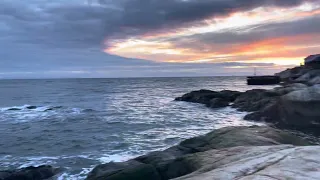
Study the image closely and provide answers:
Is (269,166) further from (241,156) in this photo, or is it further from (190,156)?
(190,156)

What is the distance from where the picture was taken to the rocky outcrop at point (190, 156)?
31.3 feet

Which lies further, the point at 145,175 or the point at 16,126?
the point at 16,126

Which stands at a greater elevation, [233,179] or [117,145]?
[233,179]

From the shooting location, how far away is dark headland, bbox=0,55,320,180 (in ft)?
21.1

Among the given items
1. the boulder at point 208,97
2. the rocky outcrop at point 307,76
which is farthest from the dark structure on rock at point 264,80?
the boulder at point 208,97

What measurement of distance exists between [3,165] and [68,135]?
7.83m

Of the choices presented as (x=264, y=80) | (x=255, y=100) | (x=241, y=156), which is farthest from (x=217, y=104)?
(x=264, y=80)

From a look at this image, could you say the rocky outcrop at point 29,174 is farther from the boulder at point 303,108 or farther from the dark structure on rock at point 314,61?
the dark structure on rock at point 314,61

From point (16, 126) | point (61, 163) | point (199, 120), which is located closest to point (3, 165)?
point (61, 163)

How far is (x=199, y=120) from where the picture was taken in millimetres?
29297

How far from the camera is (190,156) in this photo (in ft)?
33.0

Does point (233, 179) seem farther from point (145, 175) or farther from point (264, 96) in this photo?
point (264, 96)

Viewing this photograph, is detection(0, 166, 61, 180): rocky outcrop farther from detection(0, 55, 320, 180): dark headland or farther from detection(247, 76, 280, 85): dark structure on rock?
detection(247, 76, 280, 85): dark structure on rock

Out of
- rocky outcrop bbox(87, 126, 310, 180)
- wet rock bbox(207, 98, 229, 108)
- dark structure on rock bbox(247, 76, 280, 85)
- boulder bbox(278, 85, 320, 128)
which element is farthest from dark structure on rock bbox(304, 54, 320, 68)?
rocky outcrop bbox(87, 126, 310, 180)
